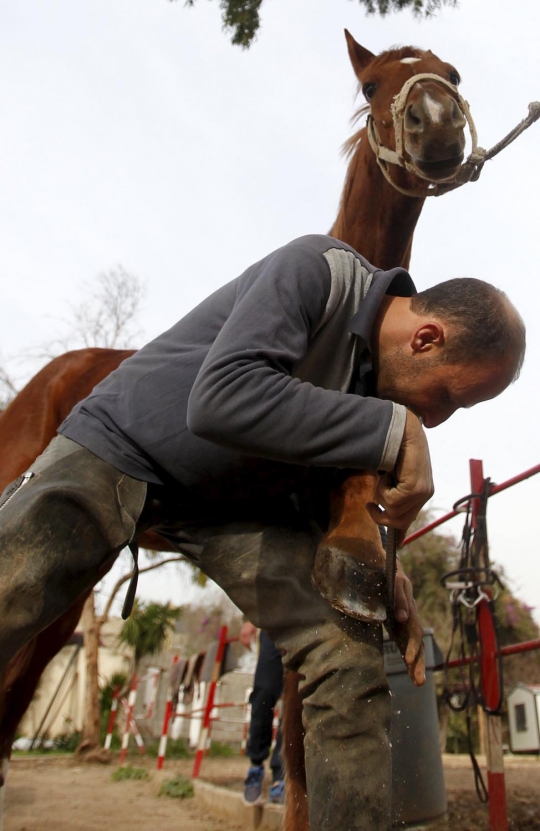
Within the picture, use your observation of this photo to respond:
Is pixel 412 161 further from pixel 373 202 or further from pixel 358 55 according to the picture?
pixel 358 55

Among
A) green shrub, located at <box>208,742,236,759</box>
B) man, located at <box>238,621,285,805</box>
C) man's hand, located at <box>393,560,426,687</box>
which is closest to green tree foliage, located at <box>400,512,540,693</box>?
green shrub, located at <box>208,742,236,759</box>

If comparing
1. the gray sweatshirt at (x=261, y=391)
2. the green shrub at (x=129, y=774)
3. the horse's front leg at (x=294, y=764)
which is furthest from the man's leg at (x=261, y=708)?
the green shrub at (x=129, y=774)

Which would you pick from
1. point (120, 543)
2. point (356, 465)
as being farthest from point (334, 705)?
point (120, 543)

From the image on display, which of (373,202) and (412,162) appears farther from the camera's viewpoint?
(373,202)

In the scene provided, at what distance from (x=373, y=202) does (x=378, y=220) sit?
118mm

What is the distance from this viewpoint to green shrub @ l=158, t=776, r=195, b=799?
6517mm

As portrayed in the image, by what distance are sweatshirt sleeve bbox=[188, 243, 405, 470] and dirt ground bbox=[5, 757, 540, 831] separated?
2783 mm

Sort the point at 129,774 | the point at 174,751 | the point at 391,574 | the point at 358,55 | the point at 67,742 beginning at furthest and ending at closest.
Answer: the point at 67,742
the point at 174,751
the point at 129,774
the point at 358,55
the point at 391,574

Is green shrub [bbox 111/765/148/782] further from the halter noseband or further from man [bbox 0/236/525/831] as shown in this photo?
man [bbox 0/236/525/831]

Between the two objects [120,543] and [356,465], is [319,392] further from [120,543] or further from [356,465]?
[120,543]

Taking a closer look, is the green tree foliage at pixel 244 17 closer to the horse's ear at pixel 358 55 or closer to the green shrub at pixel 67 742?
the horse's ear at pixel 358 55

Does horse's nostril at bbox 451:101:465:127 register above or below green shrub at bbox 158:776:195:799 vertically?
above

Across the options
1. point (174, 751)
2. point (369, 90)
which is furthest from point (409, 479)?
point (174, 751)

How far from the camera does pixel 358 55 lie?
4680 millimetres
